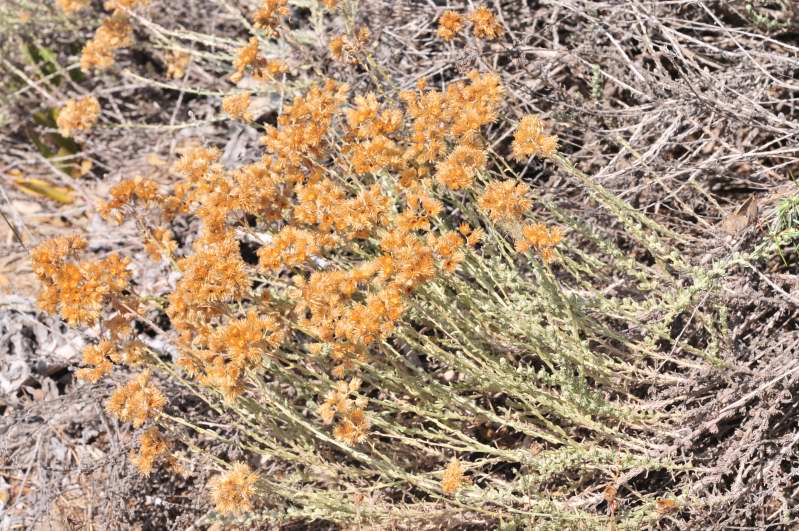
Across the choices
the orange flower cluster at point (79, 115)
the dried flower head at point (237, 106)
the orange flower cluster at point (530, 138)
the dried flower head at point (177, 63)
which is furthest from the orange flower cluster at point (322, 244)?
the dried flower head at point (177, 63)

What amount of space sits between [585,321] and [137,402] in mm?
1537

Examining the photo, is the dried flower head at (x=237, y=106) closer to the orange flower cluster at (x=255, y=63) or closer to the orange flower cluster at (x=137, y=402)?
the orange flower cluster at (x=255, y=63)

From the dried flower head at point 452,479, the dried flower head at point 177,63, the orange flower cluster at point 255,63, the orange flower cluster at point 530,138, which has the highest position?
the orange flower cluster at point 530,138

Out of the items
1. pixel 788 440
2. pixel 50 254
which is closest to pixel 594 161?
pixel 788 440

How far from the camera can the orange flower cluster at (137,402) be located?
2.65m

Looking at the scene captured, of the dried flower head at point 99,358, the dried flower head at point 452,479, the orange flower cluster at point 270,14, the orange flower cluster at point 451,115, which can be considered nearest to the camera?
the dried flower head at point 452,479

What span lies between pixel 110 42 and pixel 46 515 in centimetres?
244

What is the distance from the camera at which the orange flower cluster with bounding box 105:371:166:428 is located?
265 cm

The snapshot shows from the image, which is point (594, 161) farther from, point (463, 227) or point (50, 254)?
point (50, 254)

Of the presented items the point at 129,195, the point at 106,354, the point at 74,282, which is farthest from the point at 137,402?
the point at 129,195

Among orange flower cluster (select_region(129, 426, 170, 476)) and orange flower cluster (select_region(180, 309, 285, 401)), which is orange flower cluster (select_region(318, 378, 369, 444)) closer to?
orange flower cluster (select_region(180, 309, 285, 401))

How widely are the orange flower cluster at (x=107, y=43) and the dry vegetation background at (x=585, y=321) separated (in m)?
0.47

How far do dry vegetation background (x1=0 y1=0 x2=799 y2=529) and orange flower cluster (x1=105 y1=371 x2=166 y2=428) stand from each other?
24cm

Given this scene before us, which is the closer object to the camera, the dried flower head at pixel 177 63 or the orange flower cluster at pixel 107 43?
the orange flower cluster at pixel 107 43
